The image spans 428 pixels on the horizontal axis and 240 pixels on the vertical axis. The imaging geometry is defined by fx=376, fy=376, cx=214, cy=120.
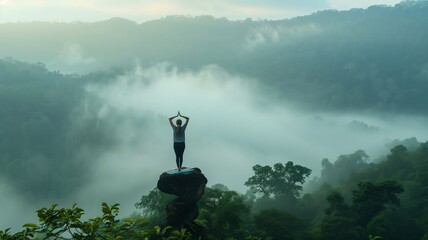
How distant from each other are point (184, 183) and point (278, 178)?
2647 inches

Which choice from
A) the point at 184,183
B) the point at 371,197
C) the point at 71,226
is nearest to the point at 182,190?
the point at 184,183

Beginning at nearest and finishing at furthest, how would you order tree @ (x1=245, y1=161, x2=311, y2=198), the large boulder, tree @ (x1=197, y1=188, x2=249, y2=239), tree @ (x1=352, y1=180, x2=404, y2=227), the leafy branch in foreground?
1. the leafy branch in foreground
2. the large boulder
3. tree @ (x1=197, y1=188, x2=249, y2=239)
4. tree @ (x1=352, y1=180, x2=404, y2=227)
5. tree @ (x1=245, y1=161, x2=311, y2=198)

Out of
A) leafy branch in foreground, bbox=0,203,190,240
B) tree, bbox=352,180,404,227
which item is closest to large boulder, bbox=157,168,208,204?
leafy branch in foreground, bbox=0,203,190,240

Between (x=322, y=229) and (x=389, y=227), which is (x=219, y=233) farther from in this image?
(x=389, y=227)

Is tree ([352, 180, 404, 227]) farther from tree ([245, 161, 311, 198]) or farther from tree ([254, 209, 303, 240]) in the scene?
tree ([245, 161, 311, 198])

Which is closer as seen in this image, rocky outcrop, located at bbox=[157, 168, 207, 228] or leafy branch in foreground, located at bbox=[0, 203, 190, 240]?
leafy branch in foreground, located at bbox=[0, 203, 190, 240]

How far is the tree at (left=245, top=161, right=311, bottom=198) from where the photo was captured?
8500 cm

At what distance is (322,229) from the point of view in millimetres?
52562

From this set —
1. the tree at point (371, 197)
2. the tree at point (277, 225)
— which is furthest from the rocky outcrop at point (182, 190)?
the tree at point (371, 197)

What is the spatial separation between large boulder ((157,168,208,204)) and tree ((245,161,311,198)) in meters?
64.2

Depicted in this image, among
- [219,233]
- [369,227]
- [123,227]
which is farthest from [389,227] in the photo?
[123,227]

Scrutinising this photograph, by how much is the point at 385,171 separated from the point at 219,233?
56.4 meters

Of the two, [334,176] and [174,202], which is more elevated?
[334,176]

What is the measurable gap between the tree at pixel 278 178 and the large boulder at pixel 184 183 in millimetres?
64236
